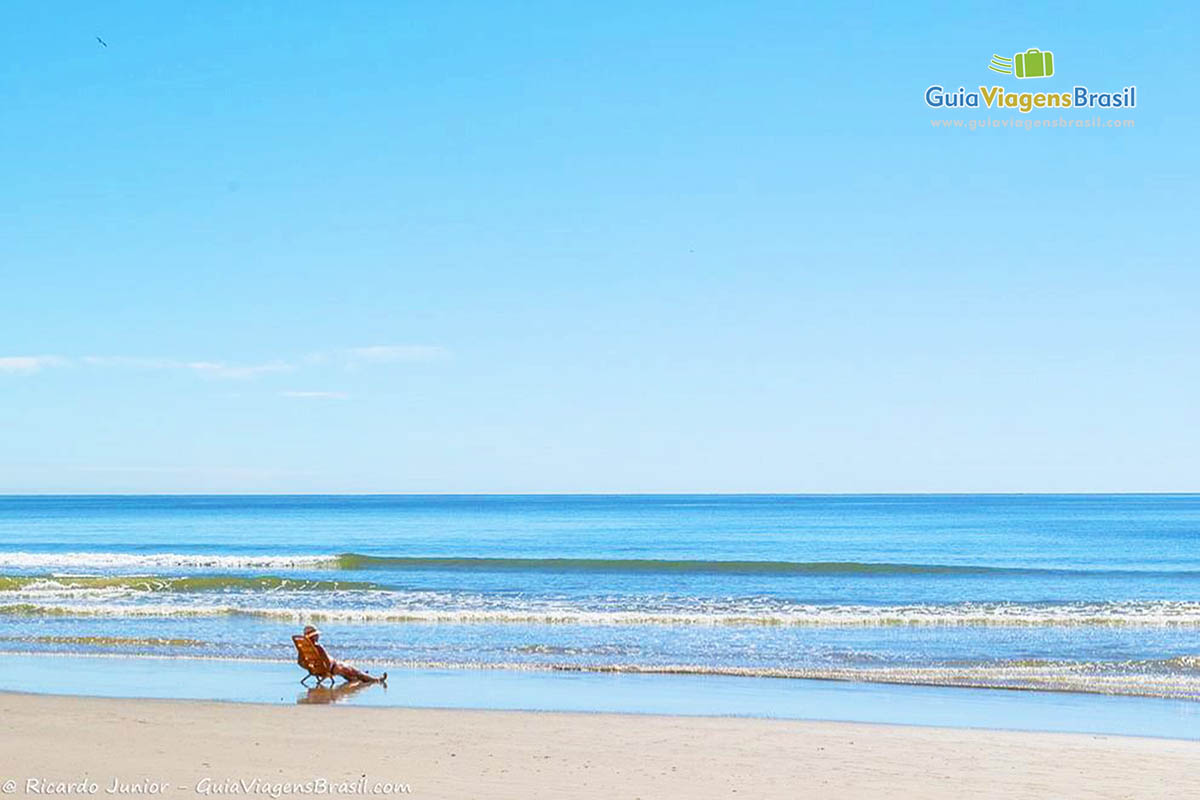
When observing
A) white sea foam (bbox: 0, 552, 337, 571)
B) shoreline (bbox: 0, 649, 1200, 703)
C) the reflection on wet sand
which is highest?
white sea foam (bbox: 0, 552, 337, 571)

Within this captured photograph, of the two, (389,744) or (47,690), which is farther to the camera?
(47,690)

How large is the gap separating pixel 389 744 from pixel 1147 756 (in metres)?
6.83

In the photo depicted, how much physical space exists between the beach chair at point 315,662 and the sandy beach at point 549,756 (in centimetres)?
208

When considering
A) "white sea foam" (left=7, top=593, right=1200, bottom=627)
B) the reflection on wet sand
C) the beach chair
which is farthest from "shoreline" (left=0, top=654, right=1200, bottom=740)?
"white sea foam" (left=7, top=593, right=1200, bottom=627)

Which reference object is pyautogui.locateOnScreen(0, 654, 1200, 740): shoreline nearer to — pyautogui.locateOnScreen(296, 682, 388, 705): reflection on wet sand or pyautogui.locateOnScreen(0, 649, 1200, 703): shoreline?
pyautogui.locateOnScreen(296, 682, 388, 705): reflection on wet sand

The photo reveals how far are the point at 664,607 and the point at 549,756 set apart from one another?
15.4 meters

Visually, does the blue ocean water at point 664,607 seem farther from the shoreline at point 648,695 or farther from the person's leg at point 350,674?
the person's leg at point 350,674

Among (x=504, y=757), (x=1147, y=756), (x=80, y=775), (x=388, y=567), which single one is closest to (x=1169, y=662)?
(x=1147, y=756)

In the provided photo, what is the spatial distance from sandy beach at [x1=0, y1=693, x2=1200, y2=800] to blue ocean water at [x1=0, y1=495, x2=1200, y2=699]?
4424 mm

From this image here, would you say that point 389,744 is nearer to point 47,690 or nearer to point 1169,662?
point 47,690

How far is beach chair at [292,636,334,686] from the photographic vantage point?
15492mm

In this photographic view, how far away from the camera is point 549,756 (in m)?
10.8

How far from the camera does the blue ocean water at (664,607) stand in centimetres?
1808

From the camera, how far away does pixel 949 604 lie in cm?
2711
